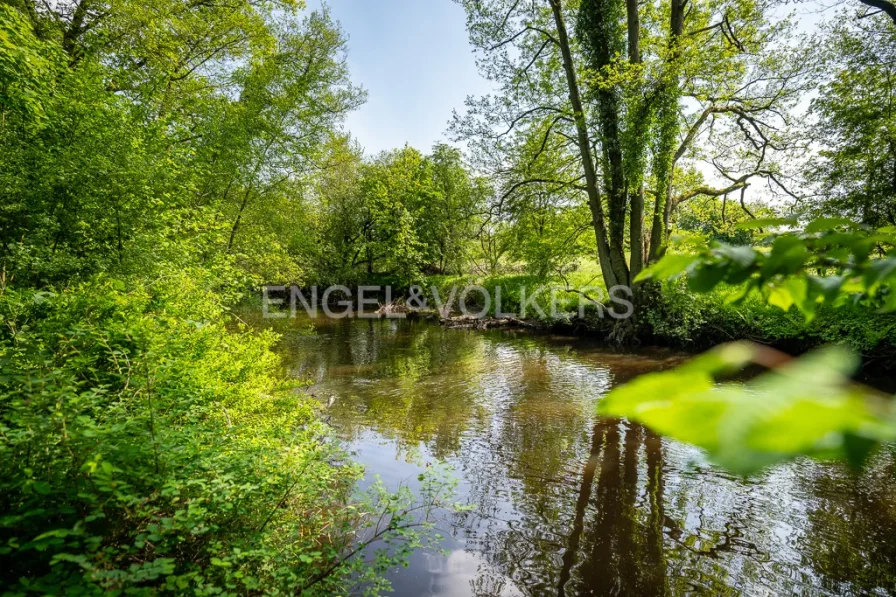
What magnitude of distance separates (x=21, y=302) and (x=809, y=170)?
13988 millimetres

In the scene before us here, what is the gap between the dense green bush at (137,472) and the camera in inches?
76.6

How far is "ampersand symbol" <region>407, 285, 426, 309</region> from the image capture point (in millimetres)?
25484

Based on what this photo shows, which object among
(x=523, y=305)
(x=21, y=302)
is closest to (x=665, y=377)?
(x=21, y=302)

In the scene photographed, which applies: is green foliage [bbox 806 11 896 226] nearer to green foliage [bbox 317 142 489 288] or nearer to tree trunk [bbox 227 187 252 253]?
tree trunk [bbox 227 187 252 253]

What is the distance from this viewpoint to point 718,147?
1167cm

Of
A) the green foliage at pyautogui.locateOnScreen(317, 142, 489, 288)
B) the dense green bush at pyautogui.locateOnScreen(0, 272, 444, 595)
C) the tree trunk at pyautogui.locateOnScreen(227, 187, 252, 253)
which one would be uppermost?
the green foliage at pyautogui.locateOnScreen(317, 142, 489, 288)

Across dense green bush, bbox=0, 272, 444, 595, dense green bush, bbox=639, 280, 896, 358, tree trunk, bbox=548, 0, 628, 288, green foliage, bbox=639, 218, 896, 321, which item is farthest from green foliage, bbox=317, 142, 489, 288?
green foliage, bbox=639, 218, 896, 321

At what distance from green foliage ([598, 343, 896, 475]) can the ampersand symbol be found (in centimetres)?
2474

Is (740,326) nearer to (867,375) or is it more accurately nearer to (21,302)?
(867,375)

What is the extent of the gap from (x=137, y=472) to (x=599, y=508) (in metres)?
4.06

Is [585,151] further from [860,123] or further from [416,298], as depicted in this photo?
[416,298]

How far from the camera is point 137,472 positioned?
2221 mm

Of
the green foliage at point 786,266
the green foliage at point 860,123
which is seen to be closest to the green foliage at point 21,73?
the green foliage at point 786,266

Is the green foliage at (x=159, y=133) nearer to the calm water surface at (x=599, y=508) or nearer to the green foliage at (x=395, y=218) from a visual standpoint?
the calm water surface at (x=599, y=508)
